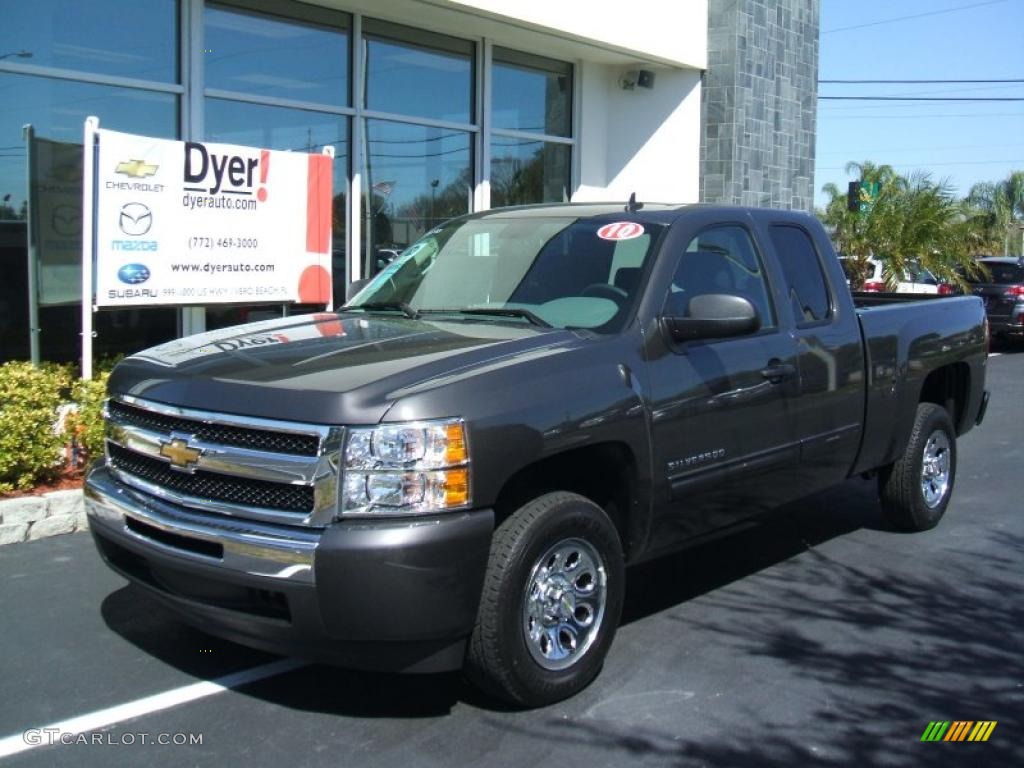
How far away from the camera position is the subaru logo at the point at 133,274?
25.1 feet

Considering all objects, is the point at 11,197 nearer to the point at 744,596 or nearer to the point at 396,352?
the point at 396,352

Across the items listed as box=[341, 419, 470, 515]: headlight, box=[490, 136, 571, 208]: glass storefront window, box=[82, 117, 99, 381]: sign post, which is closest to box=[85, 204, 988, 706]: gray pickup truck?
box=[341, 419, 470, 515]: headlight

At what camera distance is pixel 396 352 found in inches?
163

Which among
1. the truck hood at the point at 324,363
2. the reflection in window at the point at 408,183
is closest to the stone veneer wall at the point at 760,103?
the reflection in window at the point at 408,183

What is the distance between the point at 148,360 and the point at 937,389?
509 cm

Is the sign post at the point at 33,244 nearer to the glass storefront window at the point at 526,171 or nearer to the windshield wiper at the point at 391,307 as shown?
the windshield wiper at the point at 391,307

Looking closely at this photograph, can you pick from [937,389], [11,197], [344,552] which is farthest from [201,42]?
[344,552]

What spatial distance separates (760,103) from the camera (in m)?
15.5

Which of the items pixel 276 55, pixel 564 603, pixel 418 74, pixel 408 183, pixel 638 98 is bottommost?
pixel 564 603

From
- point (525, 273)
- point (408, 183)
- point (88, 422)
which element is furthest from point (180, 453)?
point (408, 183)

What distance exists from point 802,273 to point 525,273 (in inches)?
63.3

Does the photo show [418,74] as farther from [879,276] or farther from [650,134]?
[879,276]

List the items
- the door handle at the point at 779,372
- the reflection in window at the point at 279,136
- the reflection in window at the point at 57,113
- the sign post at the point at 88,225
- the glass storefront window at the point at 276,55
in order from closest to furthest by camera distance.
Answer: the door handle at the point at 779,372 < the sign post at the point at 88,225 < the reflection in window at the point at 57,113 < the glass storefront window at the point at 276,55 < the reflection in window at the point at 279,136

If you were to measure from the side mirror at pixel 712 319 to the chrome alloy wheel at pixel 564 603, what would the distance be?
103cm
